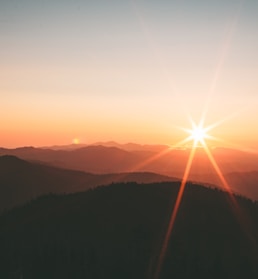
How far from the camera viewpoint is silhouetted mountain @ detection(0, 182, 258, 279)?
1688 centimetres

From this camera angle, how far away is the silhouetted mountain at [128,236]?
16875 millimetres

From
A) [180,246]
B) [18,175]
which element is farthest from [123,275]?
[18,175]

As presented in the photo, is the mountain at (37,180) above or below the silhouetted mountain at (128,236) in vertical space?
above

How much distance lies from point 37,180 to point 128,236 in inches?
1695

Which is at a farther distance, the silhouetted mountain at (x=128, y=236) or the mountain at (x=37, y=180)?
the mountain at (x=37, y=180)

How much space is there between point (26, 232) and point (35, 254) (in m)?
3.38

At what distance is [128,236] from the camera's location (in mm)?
19312

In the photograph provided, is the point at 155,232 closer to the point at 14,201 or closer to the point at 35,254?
the point at 35,254

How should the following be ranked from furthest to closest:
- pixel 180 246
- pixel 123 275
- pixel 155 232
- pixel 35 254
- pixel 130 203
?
pixel 130 203, pixel 155 232, pixel 180 246, pixel 35 254, pixel 123 275

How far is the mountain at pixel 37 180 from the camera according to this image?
52594 millimetres

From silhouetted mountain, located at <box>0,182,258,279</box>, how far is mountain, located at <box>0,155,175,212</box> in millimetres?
26108

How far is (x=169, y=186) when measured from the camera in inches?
1100

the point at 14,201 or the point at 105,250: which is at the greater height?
the point at 14,201

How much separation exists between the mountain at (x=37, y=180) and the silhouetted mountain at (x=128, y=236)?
26108 millimetres
